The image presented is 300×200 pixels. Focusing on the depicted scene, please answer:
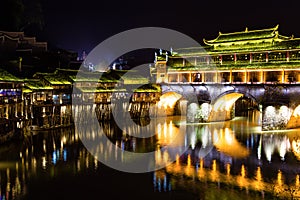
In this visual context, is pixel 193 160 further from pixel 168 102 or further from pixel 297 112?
pixel 168 102

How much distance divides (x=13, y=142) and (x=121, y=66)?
5591cm

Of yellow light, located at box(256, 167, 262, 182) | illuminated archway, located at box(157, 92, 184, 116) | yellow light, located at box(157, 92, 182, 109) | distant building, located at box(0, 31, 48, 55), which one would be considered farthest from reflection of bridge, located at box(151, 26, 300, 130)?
distant building, located at box(0, 31, 48, 55)

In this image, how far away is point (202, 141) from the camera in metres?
35.6

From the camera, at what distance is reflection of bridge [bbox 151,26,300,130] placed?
4003 centimetres

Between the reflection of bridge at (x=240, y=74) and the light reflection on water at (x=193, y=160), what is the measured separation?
370cm

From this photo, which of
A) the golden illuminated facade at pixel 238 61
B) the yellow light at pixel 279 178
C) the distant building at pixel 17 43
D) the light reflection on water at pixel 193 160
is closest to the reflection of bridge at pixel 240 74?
the golden illuminated facade at pixel 238 61

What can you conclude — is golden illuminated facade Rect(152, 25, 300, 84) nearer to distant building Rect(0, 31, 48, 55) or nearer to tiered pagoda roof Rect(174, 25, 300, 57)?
tiered pagoda roof Rect(174, 25, 300, 57)

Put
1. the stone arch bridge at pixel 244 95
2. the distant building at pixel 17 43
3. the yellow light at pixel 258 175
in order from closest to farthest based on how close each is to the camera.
Result: the yellow light at pixel 258 175 → the stone arch bridge at pixel 244 95 → the distant building at pixel 17 43

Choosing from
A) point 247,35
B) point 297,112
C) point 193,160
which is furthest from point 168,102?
point 193,160

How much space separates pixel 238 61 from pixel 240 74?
2.21m

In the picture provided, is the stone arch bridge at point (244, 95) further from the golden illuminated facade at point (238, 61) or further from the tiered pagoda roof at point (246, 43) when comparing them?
the tiered pagoda roof at point (246, 43)

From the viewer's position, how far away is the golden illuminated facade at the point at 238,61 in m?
42.1

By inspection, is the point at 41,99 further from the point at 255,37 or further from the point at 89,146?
the point at 255,37

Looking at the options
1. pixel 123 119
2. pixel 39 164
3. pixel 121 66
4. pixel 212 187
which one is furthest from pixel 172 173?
pixel 121 66
